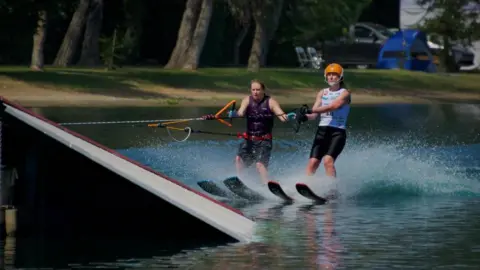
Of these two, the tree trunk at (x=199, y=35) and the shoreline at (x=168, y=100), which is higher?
the tree trunk at (x=199, y=35)

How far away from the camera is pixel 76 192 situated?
53.4 ft

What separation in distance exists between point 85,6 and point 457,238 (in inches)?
1484

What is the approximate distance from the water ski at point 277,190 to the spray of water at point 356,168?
8.5 inches

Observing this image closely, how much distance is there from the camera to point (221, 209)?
15109mm

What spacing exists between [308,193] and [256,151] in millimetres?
1137

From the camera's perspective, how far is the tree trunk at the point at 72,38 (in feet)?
172

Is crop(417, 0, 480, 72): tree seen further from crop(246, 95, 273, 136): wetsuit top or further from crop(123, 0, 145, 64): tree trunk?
crop(246, 95, 273, 136): wetsuit top

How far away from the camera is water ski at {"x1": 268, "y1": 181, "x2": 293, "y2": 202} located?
60.8 ft

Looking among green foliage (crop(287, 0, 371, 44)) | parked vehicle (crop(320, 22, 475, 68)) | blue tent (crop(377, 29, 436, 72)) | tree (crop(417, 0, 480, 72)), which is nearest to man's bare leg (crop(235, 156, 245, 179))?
tree (crop(417, 0, 480, 72))

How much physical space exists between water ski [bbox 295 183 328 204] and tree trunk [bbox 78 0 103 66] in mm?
34068

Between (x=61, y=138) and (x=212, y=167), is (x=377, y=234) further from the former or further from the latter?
(x=212, y=167)

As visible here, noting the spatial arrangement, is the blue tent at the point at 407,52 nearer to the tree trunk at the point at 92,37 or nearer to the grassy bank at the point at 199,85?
the grassy bank at the point at 199,85

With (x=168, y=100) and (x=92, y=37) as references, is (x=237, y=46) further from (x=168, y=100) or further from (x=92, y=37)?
(x=168, y=100)

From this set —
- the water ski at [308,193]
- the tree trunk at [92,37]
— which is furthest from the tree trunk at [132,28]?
the water ski at [308,193]
